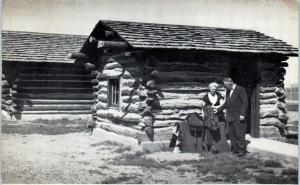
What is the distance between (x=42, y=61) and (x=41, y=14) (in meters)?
7.79

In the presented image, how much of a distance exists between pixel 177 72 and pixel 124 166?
3512 millimetres

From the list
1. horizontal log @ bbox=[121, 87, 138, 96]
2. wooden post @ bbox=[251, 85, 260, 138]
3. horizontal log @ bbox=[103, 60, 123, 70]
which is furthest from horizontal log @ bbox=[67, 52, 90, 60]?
wooden post @ bbox=[251, 85, 260, 138]

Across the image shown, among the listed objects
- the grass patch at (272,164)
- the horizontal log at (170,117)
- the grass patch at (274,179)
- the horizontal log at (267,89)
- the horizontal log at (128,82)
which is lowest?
the grass patch at (274,179)

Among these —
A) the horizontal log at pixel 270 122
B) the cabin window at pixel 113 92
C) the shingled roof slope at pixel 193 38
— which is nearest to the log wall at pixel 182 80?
the shingled roof slope at pixel 193 38

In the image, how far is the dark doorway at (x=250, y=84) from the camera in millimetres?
13852

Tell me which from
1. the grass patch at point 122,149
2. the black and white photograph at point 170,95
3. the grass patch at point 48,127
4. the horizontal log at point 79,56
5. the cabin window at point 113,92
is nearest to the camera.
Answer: the black and white photograph at point 170,95

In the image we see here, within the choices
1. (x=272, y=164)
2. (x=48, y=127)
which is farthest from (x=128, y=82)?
(x=48, y=127)

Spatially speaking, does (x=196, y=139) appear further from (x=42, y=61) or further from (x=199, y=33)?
(x=42, y=61)

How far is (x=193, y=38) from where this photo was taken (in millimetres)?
13641

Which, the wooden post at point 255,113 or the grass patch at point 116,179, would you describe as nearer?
the grass patch at point 116,179

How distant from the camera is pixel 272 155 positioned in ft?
38.0

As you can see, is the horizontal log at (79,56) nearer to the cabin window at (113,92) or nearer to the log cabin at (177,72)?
the log cabin at (177,72)

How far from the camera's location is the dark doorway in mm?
13852

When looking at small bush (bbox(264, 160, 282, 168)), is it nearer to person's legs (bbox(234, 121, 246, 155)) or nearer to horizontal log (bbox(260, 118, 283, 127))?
person's legs (bbox(234, 121, 246, 155))
